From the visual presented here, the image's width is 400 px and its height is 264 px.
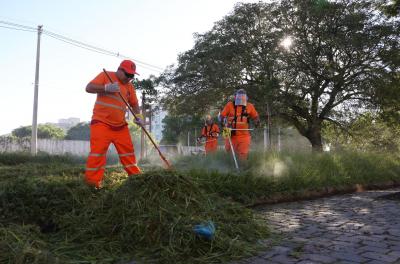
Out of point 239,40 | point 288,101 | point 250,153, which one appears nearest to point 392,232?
point 250,153

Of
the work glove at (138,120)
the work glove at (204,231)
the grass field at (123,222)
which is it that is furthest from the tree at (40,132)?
the work glove at (204,231)

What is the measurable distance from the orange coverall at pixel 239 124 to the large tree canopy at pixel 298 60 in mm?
8818

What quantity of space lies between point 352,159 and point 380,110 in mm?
9389

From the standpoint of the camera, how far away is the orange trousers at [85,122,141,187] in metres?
5.37

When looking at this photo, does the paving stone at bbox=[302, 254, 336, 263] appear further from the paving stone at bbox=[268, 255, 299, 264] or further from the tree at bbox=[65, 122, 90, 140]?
the tree at bbox=[65, 122, 90, 140]

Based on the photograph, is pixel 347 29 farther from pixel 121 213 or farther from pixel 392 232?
pixel 121 213

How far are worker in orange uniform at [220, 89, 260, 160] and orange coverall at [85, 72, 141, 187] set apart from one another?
3123mm

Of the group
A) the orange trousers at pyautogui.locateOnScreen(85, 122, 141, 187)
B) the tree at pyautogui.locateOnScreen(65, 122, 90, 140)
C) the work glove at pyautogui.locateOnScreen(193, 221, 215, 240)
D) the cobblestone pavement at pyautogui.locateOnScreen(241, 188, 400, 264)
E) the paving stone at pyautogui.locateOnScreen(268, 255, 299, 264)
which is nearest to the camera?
the paving stone at pyautogui.locateOnScreen(268, 255, 299, 264)

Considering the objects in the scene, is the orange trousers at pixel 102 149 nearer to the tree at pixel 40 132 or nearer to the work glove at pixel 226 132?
the work glove at pixel 226 132

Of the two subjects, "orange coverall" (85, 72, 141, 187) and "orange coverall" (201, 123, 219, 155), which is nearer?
"orange coverall" (85, 72, 141, 187)

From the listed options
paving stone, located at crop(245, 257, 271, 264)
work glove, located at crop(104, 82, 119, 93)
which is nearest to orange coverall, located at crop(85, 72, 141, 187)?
work glove, located at crop(104, 82, 119, 93)

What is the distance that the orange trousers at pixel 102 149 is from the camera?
5.37 metres

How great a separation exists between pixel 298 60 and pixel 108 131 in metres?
13.8

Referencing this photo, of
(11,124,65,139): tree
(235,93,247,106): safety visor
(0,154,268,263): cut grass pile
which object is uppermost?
(11,124,65,139): tree
